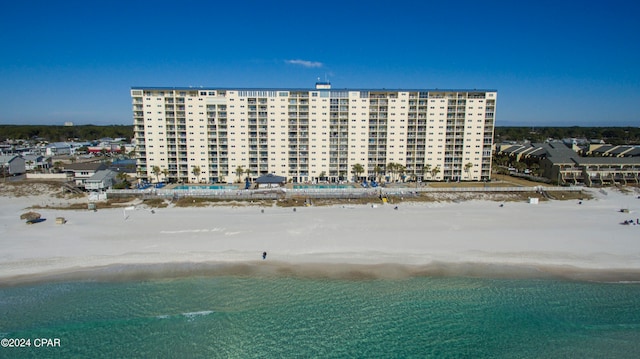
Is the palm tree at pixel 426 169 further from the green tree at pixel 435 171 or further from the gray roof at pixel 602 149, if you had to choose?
the gray roof at pixel 602 149

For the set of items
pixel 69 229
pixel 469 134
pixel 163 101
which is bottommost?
pixel 69 229

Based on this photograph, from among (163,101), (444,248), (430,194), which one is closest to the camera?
(444,248)

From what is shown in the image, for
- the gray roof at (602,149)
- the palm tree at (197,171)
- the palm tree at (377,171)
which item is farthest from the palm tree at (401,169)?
the gray roof at (602,149)

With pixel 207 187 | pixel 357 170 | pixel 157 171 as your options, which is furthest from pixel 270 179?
pixel 157 171

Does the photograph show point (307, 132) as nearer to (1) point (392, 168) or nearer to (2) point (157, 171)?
(1) point (392, 168)

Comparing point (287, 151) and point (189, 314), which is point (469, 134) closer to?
point (287, 151)

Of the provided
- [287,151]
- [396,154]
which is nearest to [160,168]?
[287,151]
